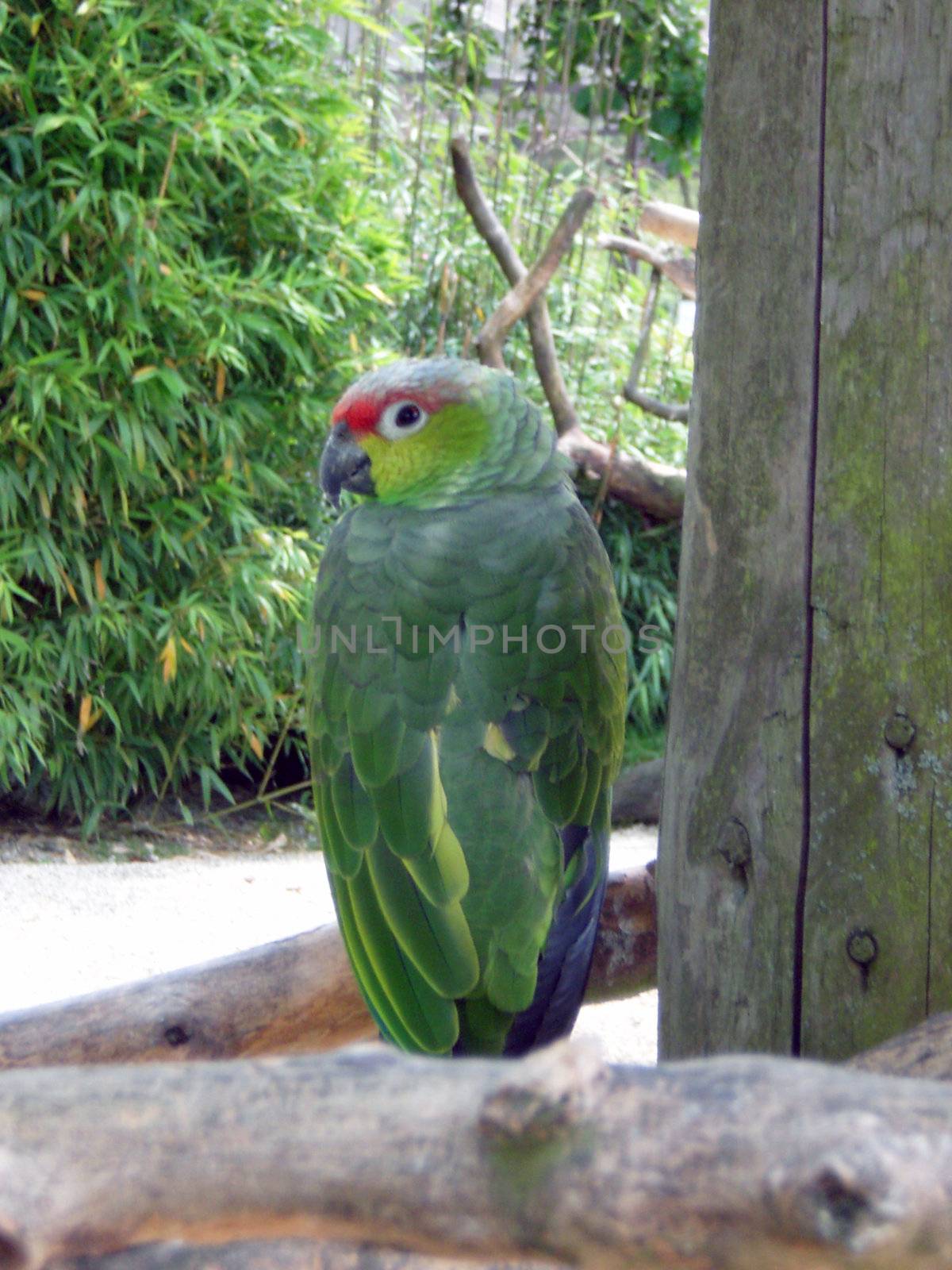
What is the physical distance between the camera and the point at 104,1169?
54 cm

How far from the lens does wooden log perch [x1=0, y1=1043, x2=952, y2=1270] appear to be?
497 mm

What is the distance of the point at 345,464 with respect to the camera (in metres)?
1.59

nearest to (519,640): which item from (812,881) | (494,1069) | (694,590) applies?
(694,590)

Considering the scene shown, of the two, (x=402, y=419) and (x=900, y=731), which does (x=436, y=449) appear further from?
(x=900, y=731)

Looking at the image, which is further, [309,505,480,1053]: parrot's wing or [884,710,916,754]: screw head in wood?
[309,505,480,1053]: parrot's wing

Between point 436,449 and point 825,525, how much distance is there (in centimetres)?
59

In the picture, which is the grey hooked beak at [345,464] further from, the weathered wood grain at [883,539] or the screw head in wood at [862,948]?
the screw head in wood at [862,948]

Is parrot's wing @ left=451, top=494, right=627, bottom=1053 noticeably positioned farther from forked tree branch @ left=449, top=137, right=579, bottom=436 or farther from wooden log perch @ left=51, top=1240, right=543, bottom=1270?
forked tree branch @ left=449, top=137, right=579, bottom=436

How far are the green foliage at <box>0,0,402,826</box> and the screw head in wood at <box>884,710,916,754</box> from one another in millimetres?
2788

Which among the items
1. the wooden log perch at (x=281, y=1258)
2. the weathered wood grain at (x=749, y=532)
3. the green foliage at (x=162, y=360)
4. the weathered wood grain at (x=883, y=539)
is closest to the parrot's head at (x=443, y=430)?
the weathered wood grain at (x=749, y=532)

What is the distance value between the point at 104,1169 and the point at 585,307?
197 inches

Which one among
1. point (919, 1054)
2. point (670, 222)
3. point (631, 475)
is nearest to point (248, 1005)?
point (919, 1054)

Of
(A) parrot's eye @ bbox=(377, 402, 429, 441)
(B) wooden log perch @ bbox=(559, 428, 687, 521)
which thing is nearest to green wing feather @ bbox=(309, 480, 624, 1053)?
(A) parrot's eye @ bbox=(377, 402, 429, 441)

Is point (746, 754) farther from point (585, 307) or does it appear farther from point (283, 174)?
point (585, 307)
